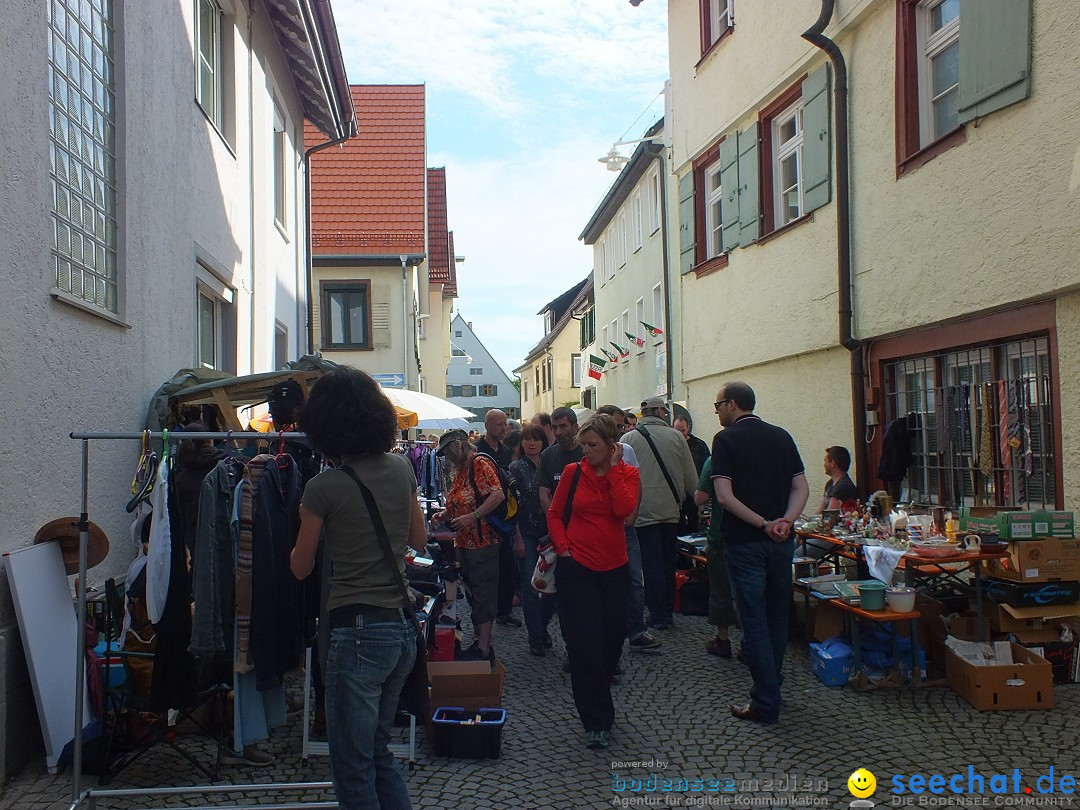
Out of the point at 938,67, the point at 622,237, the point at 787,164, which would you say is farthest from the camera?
the point at 622,237

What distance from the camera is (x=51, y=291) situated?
5215 millimetres

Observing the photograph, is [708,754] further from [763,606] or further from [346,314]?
[346,314]

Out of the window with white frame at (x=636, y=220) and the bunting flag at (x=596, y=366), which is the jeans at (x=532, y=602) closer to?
the window with white frame at (x=636, y=220)

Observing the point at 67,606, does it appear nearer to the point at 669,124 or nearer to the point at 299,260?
the point at 299,260

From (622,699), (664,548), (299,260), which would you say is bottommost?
(622,699)

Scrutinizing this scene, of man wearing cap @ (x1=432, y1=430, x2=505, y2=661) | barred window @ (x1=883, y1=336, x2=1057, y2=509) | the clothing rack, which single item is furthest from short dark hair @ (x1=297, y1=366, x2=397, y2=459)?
barred window @ (x1=883, y1=336, x2=1057, y2=509)

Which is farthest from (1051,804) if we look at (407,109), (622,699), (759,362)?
(407,109)

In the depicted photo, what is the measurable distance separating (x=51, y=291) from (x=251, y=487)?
1.75 meters

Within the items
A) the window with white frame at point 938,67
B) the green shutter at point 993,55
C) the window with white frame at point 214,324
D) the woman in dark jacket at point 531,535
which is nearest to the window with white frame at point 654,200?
the window with white frame at point 938,67

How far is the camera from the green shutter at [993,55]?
695 cm

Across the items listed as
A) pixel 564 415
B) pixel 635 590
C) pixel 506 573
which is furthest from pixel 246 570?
pixel 506 573

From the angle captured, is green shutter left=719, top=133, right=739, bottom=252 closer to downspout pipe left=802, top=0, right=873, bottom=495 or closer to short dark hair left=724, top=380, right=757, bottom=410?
downspout pipe left=802, top=0, right=873, bottom=495

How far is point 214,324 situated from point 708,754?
675cm

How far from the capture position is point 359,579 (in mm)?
3416
